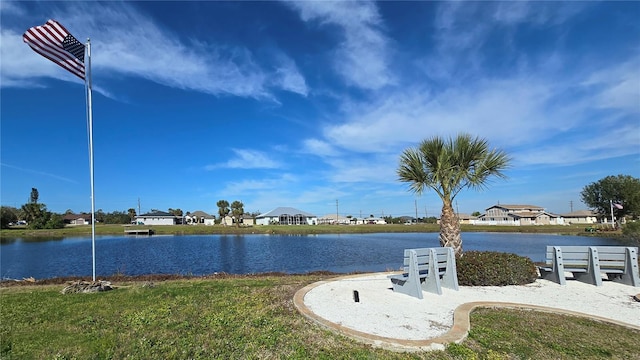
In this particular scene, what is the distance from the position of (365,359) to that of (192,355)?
2.02 m

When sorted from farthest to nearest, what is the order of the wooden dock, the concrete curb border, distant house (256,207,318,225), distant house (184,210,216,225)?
1. distant house (184,210,216,225)
2. distant house (256,207,318,225)
3. the wooden dock
4. the concrete curb border

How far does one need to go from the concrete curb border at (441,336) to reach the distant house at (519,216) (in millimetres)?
79902

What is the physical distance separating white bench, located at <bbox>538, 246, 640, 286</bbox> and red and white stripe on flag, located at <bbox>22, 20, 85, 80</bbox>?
12.8 m

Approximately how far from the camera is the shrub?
7730 mm

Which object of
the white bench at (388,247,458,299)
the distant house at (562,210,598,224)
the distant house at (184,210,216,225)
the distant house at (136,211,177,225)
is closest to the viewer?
the white bench at (388,247,458,299)

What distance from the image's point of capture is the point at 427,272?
726 centimetres

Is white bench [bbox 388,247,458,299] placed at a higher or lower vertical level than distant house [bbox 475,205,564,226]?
higher

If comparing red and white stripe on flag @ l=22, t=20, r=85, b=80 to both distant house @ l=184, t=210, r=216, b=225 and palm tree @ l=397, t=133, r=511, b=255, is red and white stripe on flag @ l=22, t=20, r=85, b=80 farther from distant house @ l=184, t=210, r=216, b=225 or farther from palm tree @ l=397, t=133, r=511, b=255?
distant house @ l=184, t=210, r=216, b=225

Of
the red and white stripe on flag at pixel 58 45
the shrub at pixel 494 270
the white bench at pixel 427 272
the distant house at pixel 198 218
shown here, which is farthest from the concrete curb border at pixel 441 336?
the distant house at pixel 198 218

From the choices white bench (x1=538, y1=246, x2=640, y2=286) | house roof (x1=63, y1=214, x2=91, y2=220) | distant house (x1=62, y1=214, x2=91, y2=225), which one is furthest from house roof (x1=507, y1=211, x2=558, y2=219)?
house roof (x1=63, y1=214, x2=91, y2=220)

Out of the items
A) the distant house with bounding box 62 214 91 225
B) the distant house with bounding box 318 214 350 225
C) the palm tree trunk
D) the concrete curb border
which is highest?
the distant house with bounding box 62 214 91 225

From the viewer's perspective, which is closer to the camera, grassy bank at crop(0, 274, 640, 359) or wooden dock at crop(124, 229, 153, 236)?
grassy bank at crop(0, 274, 640, 359)

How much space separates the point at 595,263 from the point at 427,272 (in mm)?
4170

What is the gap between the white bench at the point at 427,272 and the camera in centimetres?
679
